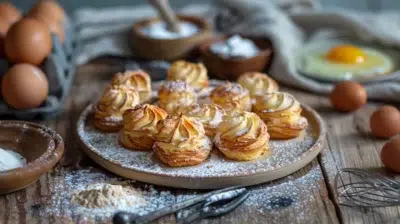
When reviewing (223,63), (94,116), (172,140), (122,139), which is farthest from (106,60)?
(172,140)

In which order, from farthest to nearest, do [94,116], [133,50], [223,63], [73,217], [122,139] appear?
[133,50] → [223,63] → [94,116] → [122,139] → [73,217]

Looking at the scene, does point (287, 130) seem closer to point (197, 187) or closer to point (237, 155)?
point (237, 155)

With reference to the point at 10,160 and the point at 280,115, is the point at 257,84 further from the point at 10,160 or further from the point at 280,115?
the point at 10,160

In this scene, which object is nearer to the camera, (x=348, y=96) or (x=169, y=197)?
(x=169, y=197)

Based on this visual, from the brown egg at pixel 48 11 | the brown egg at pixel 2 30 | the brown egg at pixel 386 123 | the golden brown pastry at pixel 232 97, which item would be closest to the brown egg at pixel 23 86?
the brown egg at pixel 2 30

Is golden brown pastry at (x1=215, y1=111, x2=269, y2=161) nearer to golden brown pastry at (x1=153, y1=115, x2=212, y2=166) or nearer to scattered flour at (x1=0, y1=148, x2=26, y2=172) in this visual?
golden brown pastry at (x1=153, y1=115, x2=212, y2=166)

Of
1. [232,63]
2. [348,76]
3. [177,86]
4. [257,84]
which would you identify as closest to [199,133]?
[177,86]

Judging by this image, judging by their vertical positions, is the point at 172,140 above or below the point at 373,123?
above
